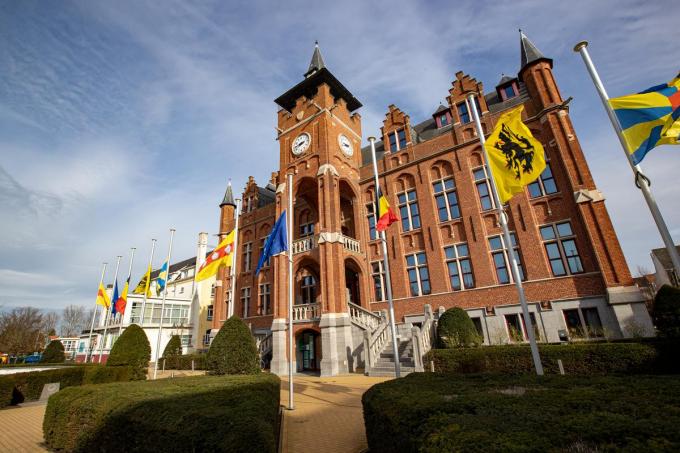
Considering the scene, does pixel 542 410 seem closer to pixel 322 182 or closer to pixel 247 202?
pixel 322 182

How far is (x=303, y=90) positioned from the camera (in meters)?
28.9

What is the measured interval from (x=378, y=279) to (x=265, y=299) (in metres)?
10.9

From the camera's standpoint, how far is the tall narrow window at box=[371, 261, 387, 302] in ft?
74.7

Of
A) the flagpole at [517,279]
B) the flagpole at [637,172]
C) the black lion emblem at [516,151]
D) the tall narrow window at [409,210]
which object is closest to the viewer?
the flagpole at [637,172]

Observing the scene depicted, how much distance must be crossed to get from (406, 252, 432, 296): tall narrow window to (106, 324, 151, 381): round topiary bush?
16.5m

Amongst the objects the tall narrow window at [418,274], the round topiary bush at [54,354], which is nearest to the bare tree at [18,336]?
the round topiary bush at [54,354]

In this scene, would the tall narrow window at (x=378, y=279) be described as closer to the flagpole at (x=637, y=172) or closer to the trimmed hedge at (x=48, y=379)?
the trimmed hedge at (x=48, y=379)

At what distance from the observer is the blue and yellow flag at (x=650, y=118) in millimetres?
7273

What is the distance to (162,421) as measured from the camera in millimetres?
4910

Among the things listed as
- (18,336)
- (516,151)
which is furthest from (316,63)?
(18,336)

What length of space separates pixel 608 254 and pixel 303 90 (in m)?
25.5

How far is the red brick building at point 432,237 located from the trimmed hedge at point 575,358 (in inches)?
85.9

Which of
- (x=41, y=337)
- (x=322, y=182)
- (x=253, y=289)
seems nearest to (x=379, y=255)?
(x=322, y=182)

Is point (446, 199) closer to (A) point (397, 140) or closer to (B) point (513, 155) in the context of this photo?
(A) point (397, 140)
